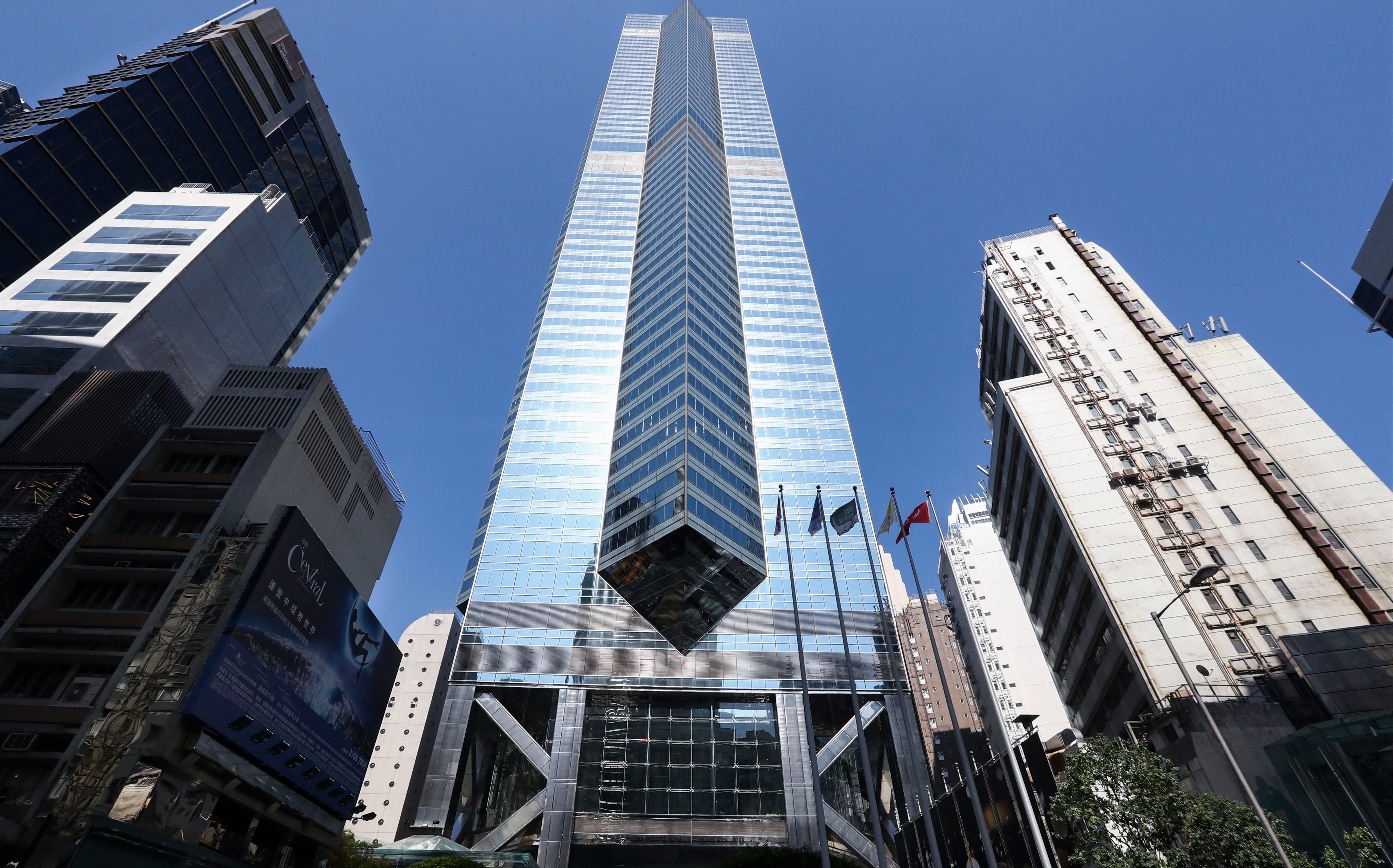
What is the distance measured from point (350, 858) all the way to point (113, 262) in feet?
168

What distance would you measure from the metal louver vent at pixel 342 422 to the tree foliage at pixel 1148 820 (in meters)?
53.0

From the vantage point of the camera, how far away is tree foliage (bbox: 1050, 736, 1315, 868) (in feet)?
90.3

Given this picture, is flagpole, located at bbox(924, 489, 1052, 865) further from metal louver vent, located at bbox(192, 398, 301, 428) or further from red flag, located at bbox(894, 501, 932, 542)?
metal louver vent, located at bbox(192, 398, 301, 428)

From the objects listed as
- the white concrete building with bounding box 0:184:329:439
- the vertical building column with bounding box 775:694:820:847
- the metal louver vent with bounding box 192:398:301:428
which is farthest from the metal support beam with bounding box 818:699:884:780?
the white concrete building with bounding box 0:184:329:439

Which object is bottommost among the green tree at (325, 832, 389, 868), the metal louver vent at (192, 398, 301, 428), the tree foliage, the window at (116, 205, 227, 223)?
the tree foliage

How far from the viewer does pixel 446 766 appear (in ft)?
203

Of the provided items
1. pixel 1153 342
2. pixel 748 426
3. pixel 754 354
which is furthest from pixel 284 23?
pixel 1153 342

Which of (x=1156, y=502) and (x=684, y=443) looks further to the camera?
(x=684, y=443)

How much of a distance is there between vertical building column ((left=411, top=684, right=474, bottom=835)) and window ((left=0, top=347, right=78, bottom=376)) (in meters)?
40.3

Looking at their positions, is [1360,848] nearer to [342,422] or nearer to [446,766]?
[446,766]

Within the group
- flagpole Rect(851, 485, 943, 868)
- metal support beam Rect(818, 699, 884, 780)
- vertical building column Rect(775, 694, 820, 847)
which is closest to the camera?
flagpole Rect(851, 485, 943, 868)

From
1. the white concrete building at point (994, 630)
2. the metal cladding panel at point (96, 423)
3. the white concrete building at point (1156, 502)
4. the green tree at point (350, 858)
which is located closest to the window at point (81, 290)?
the metal cladding panel at point (96, 423)

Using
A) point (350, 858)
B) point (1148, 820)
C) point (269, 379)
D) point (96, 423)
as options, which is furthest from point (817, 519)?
point (96, 423)

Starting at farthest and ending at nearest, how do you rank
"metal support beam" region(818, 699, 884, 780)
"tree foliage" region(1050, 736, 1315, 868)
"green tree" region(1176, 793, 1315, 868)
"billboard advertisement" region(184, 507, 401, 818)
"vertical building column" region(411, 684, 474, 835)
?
1. "metal support beam" region(818, 699, 884, 780)
2. "vertical building column" region(411, 684, 474, 835)
3. "billboard advertisement" region(184, 507, 401, 818)
4. "tree foliage" region(1050, 736, 1315, 868)
5. "green tree" region(1176, 793, 1315, 868)
